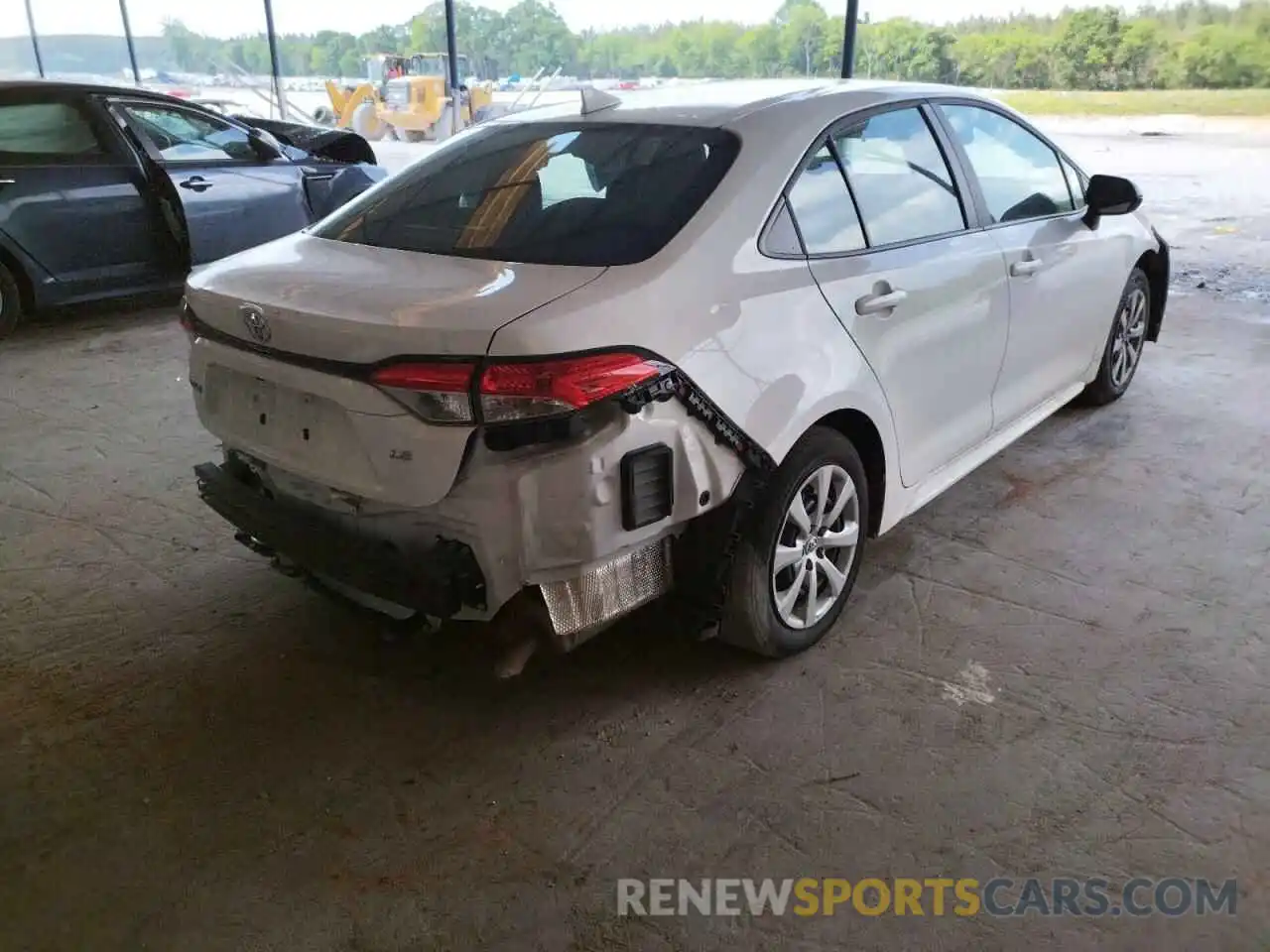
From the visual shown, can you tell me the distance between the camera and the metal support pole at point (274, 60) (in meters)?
15.8

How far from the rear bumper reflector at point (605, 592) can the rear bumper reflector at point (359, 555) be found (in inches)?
7.1

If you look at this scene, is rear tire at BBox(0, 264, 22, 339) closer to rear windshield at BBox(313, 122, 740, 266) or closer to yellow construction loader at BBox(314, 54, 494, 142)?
rear windshield at BBox(313, 122, 740, 266)

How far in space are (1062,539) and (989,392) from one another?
586mm

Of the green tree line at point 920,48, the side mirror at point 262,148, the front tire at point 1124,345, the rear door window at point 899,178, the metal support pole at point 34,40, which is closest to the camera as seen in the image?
the rear door window at point 899,178

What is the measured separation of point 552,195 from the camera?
8.32 ft

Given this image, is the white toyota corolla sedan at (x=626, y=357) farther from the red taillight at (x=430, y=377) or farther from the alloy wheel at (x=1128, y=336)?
the alloy wheel at (x=1128, y=336)

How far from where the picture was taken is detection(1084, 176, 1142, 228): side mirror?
3723 mm

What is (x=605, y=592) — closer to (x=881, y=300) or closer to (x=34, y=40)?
(x=881, y=300)

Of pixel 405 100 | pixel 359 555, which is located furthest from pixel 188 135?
pixel 405 100

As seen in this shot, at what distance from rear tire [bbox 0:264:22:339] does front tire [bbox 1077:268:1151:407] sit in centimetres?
609

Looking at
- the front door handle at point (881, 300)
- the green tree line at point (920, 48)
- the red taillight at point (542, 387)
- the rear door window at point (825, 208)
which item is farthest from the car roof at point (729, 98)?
the green tree line at point (920, 48)

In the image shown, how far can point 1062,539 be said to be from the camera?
3.39m

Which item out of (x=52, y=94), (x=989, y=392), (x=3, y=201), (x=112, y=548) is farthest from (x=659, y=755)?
(x=52, y=94)

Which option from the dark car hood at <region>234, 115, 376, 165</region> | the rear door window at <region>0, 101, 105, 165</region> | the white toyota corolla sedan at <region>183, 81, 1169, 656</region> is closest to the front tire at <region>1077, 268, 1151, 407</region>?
the white toyota corolla sedan at <region>183, 81, 1169, 656</region>
